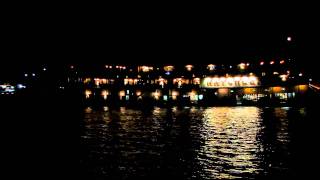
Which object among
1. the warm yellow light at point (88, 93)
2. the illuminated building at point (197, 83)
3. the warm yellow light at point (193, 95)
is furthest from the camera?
the warm yellow light at point (88, 93)

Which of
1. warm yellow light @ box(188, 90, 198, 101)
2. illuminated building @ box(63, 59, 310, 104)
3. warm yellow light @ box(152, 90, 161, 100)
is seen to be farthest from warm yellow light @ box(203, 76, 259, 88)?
warm yellow light @ box(152, 90, 161, 100)

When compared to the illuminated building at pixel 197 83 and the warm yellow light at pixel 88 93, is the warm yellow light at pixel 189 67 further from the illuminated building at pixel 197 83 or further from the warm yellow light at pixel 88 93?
the warm yellow light at pixel 88 93

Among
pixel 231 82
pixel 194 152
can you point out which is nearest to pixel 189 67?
pixel 231 82

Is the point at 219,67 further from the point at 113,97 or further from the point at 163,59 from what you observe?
the point at 113,97

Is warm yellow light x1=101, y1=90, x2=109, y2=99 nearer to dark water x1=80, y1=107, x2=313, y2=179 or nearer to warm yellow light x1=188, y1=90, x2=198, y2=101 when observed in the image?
warm yellow light x1=188, y1=90, x2=198, y2=101

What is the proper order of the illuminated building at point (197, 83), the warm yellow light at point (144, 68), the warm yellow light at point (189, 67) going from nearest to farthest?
the illuminated building at point (197, 83), the warm yellow light at point (189, 67), the warm yellow light at point (144, 68)

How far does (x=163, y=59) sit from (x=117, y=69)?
10783mm

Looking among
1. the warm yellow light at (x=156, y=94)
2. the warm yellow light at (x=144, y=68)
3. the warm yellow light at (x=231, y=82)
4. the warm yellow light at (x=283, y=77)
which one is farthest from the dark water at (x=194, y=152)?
the warm yellow light at (x=144, y=68)

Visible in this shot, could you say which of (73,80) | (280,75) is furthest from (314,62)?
(73,80)

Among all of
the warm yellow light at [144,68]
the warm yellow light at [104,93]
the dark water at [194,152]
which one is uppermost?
the warm yellow light at [144,68]

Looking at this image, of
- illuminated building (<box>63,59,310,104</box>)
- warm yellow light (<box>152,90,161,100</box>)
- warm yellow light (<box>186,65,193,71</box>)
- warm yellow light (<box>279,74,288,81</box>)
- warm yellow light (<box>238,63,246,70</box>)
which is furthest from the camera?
warm yellow light (<box>186,65,193,71</box>)

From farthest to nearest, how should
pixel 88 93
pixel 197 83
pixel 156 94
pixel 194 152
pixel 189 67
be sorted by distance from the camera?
1. pixel 88 93
2. pixel 189 67
3. pixel 156 94
4. pixel 197 83
5. pixel 194 152

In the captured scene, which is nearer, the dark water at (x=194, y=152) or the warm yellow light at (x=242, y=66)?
the dark water at (x=194, y=152)

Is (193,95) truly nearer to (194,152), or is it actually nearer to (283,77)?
(283,77)
